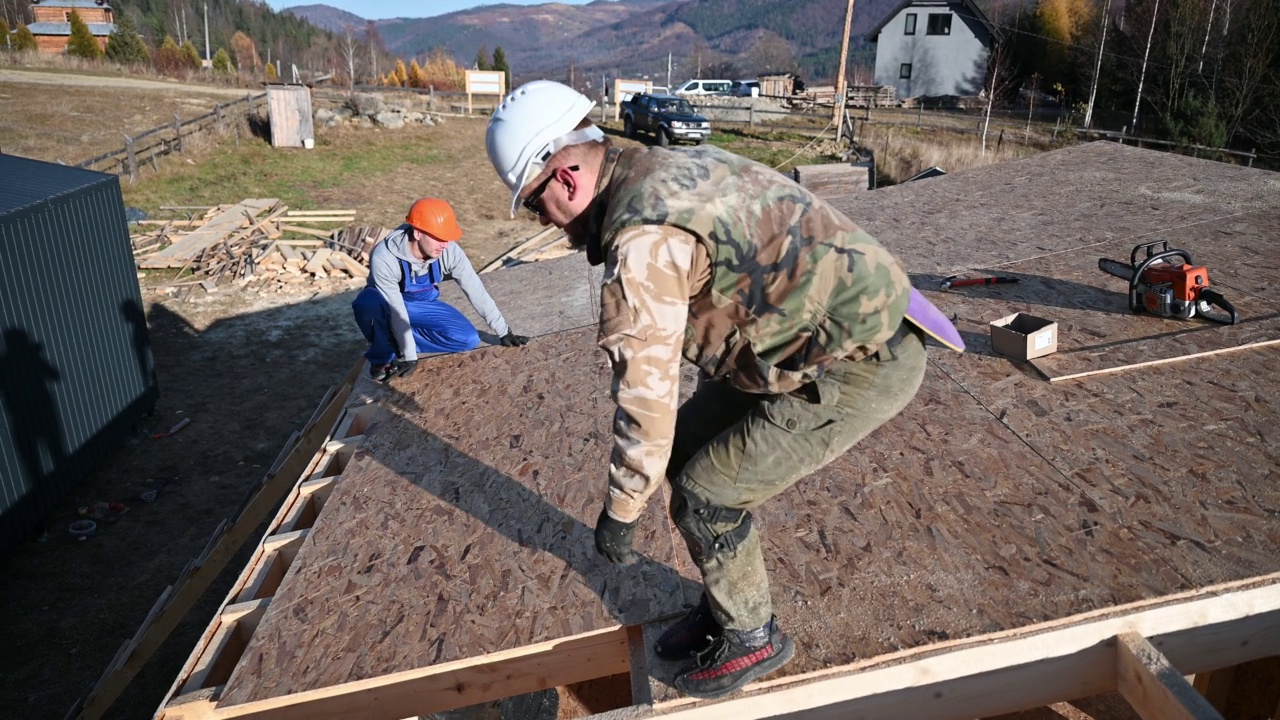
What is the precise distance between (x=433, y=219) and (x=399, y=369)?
121 cm

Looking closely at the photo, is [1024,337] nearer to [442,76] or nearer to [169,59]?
[169,59]

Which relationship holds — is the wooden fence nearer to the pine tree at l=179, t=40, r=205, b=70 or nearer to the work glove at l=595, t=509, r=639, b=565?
the work glove at l=595, t=509, r=639, b=565

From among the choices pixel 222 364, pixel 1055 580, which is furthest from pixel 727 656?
pixel 222 364

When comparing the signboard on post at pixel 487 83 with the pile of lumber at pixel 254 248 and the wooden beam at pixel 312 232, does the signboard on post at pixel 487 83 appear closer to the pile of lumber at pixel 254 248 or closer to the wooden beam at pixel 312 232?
the pile of lumber at pixel 254 248

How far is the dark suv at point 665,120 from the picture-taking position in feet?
79.8

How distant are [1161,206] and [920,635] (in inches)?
269

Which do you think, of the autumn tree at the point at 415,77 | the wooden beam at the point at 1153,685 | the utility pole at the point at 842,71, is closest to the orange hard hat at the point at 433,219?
the wooden beam at the point at 1153,685

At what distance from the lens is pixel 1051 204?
8.42 meters

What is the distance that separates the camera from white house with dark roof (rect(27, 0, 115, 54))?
6631 cm

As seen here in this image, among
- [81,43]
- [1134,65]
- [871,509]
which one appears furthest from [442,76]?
[871,509]

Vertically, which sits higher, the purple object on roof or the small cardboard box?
the purple object on roof

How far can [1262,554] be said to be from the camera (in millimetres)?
3199

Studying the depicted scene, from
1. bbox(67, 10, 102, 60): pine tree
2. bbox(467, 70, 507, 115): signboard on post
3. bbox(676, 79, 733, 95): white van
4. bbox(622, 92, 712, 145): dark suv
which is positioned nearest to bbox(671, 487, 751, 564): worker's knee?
bbox(622, 92, 712, 145): dark suv

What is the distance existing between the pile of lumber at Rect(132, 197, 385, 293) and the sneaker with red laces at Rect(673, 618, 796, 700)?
1196 cm
